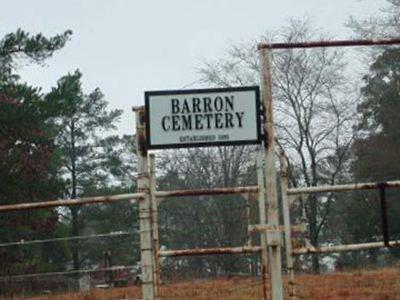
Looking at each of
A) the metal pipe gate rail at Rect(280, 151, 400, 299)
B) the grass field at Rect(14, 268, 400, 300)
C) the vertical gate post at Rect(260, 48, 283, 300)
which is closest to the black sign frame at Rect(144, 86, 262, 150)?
the vertical gate post at Rect(260, 48, 283, 300)

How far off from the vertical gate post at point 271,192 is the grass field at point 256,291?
2104 mm

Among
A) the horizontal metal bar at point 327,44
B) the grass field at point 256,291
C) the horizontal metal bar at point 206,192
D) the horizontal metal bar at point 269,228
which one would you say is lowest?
the grass field at point 256,291

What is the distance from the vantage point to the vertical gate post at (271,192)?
6.39 metres

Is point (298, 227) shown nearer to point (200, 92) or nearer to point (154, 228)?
point (154, 228)

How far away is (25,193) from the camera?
28328 mm

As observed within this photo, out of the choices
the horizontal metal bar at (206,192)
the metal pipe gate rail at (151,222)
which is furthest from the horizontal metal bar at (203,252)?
the horizontal metal bar at (206,192)

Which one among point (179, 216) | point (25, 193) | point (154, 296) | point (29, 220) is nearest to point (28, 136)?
point (25, 193)

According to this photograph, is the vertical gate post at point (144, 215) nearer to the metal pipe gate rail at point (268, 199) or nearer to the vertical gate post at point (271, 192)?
the metal pipe gate rail at point (268, 199)

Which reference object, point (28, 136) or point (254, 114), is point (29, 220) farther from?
point (254, 114)

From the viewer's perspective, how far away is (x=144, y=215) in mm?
6551

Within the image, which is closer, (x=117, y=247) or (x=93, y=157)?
(x=117, y=247)

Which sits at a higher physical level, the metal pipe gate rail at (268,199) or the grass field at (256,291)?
the metal pipe gate rail at (268,199)

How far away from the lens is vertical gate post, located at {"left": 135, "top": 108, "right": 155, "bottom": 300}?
642 centimetres

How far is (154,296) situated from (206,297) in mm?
3407
